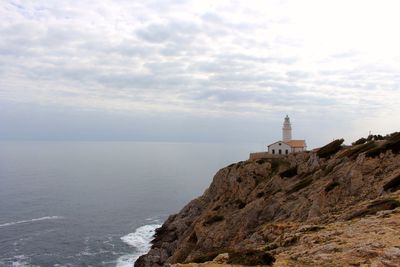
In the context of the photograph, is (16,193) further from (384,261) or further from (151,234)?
(384,261)

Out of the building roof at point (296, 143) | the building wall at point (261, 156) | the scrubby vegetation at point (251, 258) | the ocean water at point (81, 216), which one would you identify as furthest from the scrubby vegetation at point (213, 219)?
the scrubby vegetation at point (251, 258)

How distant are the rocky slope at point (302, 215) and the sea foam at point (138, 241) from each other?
2357mm

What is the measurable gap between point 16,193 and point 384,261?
118560mm

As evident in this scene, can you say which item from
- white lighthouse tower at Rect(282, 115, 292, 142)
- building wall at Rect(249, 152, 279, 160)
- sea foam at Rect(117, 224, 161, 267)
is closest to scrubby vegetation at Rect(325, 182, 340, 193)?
building wall at Rect(249, 152, 279, 160)

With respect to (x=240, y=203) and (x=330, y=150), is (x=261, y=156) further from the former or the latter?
(x=330, y=150)

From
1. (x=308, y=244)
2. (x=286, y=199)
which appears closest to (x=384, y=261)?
(x=308, y=244)

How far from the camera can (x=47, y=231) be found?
75.1 meters

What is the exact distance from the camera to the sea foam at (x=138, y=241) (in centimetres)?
6024

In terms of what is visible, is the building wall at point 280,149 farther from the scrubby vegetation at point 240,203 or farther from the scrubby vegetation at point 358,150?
the scrubby vegetation at point 358,150

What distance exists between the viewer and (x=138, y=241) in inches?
2805

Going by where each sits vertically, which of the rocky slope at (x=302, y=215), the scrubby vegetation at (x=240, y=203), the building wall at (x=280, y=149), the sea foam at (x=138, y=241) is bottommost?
the sea foam at (x=138, y=241)

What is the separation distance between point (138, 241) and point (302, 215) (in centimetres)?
4459

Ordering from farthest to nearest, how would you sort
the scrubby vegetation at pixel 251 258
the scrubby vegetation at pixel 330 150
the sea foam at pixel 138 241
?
the sea foam at pixel 138 241
the scrubby vegetation at pixel 330 150
the scrubby vegetation at pixel 251 258

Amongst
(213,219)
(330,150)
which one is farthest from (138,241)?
(330,150)
